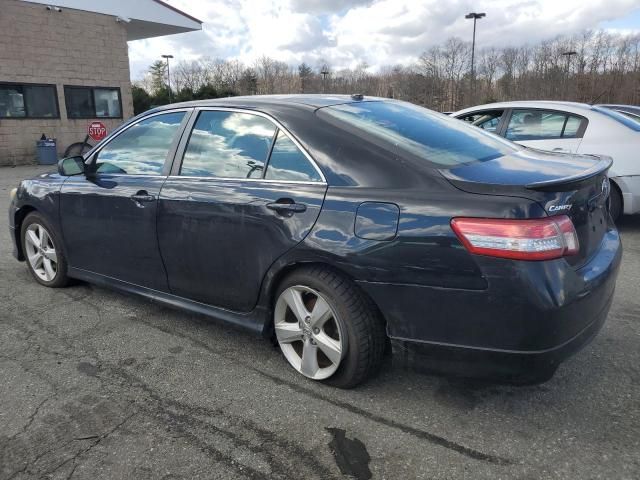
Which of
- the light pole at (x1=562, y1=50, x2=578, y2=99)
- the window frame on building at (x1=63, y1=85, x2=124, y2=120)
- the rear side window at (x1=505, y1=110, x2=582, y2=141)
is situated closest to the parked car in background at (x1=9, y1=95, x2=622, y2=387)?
the rear side window at (x1=505, y1=110, x2=582, y2=141)

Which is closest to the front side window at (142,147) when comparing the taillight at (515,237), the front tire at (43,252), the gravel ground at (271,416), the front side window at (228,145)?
the front side window at (228,145)

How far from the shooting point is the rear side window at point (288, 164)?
283cm

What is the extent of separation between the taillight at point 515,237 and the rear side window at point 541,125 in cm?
486

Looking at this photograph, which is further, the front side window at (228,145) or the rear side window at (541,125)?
the rear side window at (541,125)

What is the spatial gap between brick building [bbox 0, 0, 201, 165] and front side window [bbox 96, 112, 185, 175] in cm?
1590

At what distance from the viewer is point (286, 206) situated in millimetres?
2814

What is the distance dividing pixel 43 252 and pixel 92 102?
1690 cm

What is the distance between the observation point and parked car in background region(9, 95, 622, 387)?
89.3 inches

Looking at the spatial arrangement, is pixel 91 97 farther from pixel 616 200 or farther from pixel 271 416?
pixel 271 416

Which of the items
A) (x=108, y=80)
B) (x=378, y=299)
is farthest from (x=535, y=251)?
(x=108, y=80)

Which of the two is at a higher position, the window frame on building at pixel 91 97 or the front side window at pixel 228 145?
the window frame on building at pixel 91 97

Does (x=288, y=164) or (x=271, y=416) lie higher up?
(x=288, y=164)

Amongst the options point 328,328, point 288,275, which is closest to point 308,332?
point 328,328

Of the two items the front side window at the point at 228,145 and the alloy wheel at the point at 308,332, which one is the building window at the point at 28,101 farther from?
the alloy wheel at the point at 308,332
